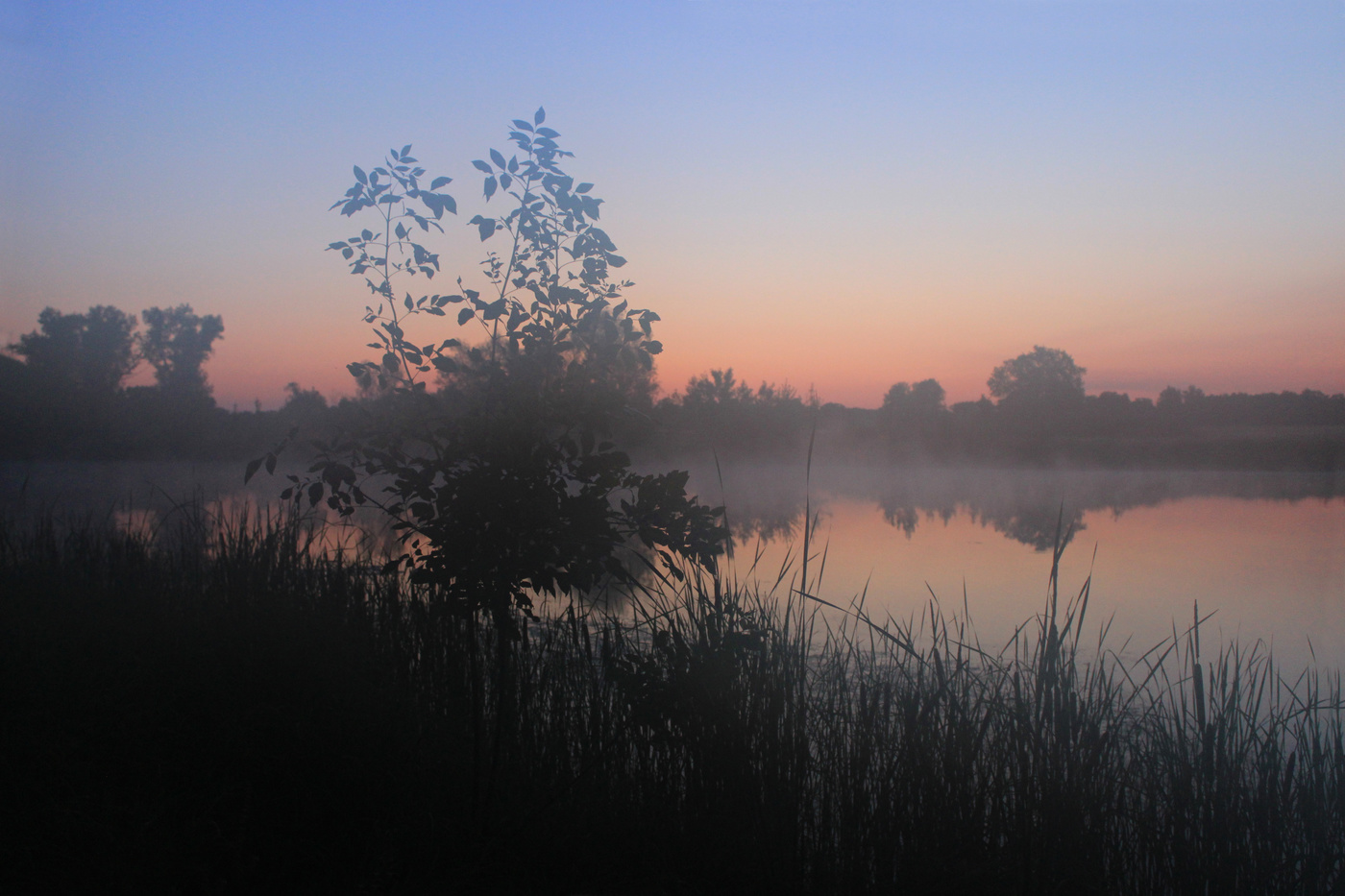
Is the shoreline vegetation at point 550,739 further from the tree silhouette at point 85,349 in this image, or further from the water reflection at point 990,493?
the tree silhouette at point 85,349

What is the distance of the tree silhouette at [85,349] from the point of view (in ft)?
70.7

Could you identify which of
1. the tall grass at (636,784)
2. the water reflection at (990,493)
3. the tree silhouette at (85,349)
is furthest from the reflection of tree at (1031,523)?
the tree silhouette at (85,349)

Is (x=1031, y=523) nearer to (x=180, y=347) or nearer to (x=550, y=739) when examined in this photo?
(x=550, y=739)

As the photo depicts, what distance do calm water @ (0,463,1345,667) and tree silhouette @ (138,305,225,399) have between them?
3124 mm

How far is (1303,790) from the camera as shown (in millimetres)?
2781

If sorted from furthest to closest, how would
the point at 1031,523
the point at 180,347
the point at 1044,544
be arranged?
the point at 180,347 → the point at 1031,523 → the point at 1044,544

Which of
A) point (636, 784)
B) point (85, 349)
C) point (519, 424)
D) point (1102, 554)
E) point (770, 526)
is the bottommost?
point (1102, 554)

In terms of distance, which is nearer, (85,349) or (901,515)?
(901,515)

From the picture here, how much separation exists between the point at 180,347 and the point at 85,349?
4.76 meters

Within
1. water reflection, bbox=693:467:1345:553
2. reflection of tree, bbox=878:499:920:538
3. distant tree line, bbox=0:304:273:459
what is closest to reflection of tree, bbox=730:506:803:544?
water reflection, bbox=693:467:1345:553

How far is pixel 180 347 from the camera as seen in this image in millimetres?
28578

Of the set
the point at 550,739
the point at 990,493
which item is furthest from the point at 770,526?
the point at 990,493

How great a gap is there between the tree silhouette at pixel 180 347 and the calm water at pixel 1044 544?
3124mm

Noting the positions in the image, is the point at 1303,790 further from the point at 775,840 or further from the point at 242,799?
the point at 242,799
